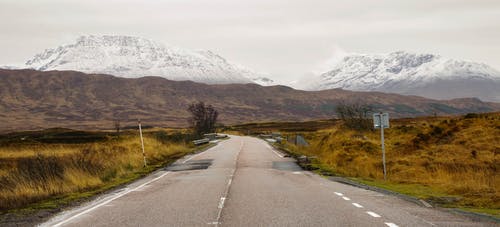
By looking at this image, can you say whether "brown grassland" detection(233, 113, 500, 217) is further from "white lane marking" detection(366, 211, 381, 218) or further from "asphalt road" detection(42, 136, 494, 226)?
"white lane marking" detection(366, 211, 381, 218)

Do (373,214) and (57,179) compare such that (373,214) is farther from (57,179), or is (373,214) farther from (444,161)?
(444,161)

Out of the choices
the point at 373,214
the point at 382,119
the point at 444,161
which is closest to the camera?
the point at 373,214

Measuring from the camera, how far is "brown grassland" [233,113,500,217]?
17578 millimetres

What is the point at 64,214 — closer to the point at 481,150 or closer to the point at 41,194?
the point at 41,194

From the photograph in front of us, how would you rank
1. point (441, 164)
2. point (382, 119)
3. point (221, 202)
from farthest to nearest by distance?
1. point (441, 164)
2. point (382, 119)
3. point (221, 202)

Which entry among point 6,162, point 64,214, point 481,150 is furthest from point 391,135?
point 64,214

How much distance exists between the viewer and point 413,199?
1677 centimetres

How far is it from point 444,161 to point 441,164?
97 cm

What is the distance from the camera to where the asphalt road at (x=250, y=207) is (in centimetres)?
1268

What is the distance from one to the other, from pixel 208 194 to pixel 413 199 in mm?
5821

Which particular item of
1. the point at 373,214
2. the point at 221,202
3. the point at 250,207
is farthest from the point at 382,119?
the point at 373,214

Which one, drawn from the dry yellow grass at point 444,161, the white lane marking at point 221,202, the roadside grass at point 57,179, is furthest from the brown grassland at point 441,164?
the roadside grass at point 57,179

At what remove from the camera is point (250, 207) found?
15023 millimetres

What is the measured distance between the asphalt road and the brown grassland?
173 centimetres
